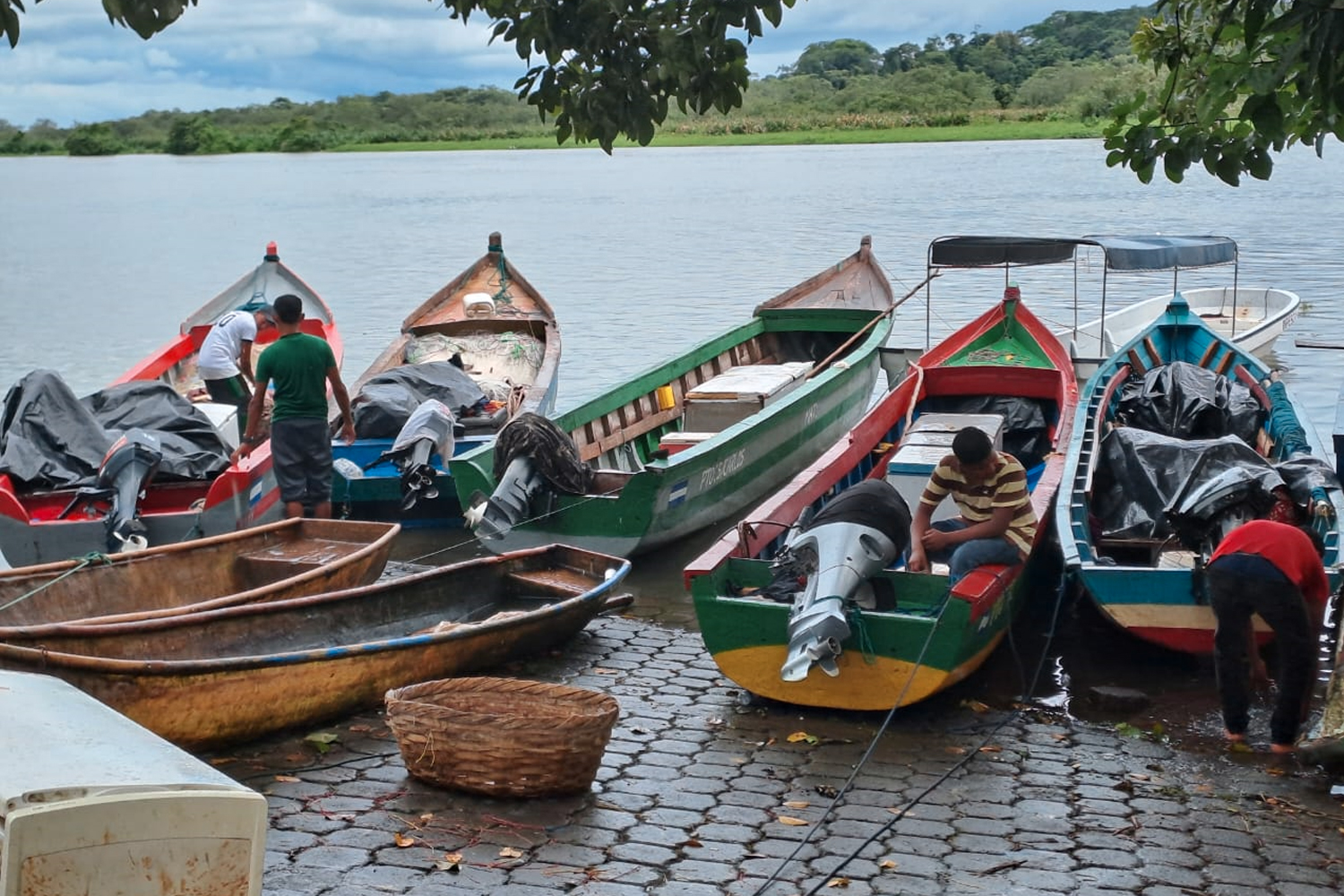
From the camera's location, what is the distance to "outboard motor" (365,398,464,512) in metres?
11.2

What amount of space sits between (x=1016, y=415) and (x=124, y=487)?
21.5ft

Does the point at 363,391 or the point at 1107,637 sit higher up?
the point at 363,391

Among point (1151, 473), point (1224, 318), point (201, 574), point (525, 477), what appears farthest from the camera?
point (1224, 318)

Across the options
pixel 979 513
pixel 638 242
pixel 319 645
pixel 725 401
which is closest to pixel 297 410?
pixel 319 645

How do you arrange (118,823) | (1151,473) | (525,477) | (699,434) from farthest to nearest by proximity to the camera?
1. (699,434)
2. (525,477)
3. (1151,473)
4. (118,823)

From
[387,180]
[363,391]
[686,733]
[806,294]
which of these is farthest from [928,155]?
[686,733]

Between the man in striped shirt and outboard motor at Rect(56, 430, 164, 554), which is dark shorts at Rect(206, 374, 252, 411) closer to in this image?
outboard motor at Rect(56, 430, 164, 554)

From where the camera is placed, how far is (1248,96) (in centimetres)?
502

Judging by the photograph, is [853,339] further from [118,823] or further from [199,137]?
[199,137]

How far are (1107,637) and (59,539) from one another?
6.76 metres

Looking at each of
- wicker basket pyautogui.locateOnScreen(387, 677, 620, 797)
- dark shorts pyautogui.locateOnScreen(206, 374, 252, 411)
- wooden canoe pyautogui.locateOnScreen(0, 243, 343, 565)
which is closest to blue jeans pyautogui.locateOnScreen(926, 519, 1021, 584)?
wicker basket pyautogui.locateOnScreen(387, 677, 620, 797)

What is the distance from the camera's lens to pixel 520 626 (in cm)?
810

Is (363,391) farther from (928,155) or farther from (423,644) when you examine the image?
(928,155)

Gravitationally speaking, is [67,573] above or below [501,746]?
above
